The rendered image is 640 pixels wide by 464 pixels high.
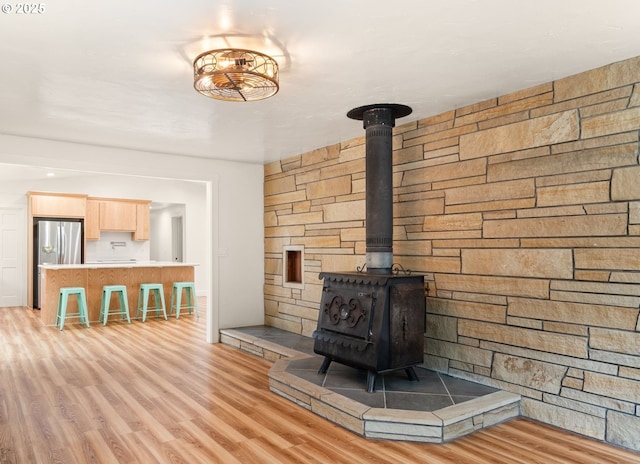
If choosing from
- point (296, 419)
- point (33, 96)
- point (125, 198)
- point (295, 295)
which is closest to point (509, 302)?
point (296, 419)

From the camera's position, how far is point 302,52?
2.59 meters

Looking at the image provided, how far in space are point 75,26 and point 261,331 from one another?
12.9 feet

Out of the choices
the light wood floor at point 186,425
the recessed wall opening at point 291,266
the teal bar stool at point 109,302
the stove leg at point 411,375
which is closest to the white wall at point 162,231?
the teal bar stool at point 109,302

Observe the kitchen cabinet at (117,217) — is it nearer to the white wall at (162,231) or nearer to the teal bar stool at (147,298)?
the white wall at (162,231)

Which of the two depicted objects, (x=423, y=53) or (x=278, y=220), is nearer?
(x=423, y=53)

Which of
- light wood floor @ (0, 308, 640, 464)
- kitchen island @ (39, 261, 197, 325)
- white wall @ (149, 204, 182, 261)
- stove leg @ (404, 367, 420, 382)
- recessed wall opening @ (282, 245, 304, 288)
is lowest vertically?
light wood floor @ (0, 308, 640, 464)

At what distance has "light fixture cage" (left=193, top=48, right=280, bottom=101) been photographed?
2479 millimetres

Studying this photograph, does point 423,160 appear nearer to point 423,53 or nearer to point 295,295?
point 423,53

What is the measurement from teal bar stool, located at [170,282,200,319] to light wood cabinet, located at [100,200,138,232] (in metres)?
2.59

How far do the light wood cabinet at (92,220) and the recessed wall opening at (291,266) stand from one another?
5.47 metres

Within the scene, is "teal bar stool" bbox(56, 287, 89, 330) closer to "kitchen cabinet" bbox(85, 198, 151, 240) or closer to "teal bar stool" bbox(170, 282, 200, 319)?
"teal bar stool" bbox(170, 282, 200, 319)

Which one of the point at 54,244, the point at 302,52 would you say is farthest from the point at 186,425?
the point at 54,244

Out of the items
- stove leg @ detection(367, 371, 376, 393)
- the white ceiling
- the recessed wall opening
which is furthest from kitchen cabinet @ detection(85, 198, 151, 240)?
stove leg @ detection(367, 371, 376, 393)

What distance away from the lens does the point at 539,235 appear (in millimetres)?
3115
